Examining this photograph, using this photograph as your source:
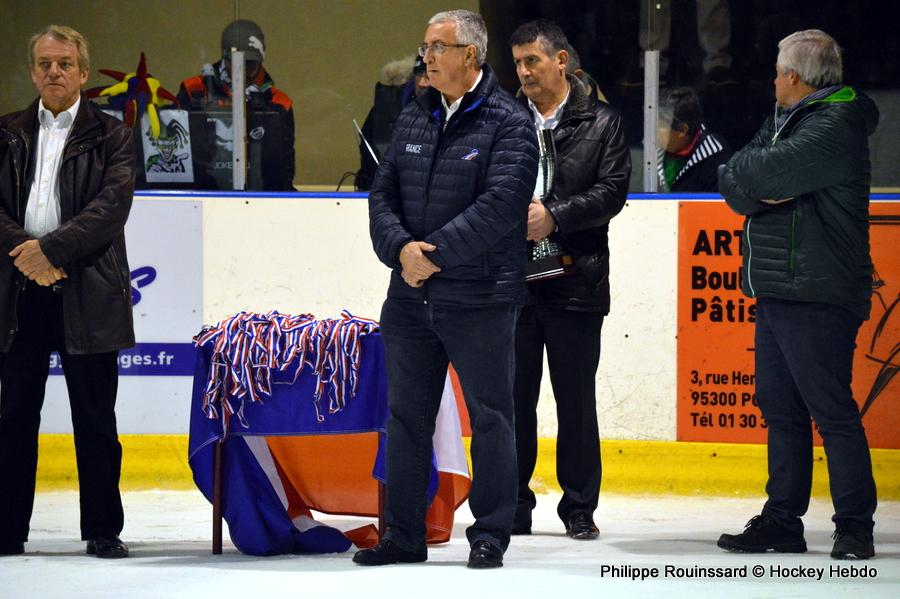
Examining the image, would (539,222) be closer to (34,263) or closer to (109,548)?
(34,263)

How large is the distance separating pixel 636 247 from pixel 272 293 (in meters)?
1.54

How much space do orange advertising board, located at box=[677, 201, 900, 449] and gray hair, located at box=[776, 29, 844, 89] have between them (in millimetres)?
1349

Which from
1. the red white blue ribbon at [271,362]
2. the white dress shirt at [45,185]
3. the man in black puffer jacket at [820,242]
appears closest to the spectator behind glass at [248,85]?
the white dress shirt at [45,185]

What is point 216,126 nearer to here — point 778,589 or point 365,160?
point 365,160

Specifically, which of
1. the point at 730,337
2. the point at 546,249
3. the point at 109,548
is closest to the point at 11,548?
the point at 109,548

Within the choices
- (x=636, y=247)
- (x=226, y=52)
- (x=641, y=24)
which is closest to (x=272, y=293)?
(x=226, y=52)

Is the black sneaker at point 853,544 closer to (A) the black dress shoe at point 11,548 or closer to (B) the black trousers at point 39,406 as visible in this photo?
(B) the black trousers at point 39,406

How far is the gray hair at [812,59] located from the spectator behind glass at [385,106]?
2.18 meters

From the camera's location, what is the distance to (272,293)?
607 centimetres

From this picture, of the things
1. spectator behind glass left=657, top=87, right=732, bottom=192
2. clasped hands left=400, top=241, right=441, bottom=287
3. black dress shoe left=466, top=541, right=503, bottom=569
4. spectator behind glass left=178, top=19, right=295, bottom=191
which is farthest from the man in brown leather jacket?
spectator behind glass left=657, top=87, right=732, bottom=192

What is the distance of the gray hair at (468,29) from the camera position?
428cm

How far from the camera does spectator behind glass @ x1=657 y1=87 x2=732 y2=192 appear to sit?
6027 mm

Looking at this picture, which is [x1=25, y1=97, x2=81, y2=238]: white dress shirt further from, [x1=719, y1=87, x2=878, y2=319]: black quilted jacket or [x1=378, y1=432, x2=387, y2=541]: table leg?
[x1=719, y1=87, x2=878, y2=319]: black quilted jacket

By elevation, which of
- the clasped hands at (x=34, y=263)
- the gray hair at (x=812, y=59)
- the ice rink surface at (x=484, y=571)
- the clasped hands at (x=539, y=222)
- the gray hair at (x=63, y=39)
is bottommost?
the ice rink surface at (x=484, y=571)
